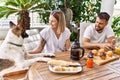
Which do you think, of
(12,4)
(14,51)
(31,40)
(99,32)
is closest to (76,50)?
(14,51)

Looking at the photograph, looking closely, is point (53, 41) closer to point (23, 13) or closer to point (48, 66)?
point (48, 66)

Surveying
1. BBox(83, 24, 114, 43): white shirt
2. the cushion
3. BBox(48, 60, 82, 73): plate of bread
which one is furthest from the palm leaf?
BBox(48, 60, 82, 73): plate of bread

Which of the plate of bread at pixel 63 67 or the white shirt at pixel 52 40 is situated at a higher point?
the white shirt at pixel 52 40

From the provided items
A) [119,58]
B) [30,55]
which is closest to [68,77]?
[119,58]

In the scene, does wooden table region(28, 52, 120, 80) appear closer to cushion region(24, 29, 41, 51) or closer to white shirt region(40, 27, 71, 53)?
white shirt region(40, 27, 71, 53)

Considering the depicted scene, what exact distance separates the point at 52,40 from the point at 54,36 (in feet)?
0.21

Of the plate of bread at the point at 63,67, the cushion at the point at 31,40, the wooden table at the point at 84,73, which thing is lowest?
the wooden table at the point at 84,73

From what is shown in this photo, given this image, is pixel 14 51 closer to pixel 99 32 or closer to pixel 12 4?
pixel 99 32

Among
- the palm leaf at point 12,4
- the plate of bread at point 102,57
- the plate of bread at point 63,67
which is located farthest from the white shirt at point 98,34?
the palm leaf at point 12,4

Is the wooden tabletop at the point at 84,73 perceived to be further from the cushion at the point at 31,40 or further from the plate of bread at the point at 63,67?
the cushion at the point at 31,40

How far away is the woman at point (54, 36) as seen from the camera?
244 centimetres

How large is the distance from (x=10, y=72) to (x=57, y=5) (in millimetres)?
2826

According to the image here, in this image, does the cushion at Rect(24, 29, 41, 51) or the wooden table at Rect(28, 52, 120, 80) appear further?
the cushion at Rect(24, 29, 41, 51)

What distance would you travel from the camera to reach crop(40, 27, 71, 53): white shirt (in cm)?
245
